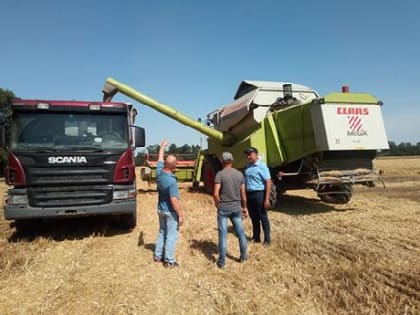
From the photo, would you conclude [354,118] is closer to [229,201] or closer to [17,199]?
[229,201]

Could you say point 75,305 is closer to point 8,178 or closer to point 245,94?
point 8,178

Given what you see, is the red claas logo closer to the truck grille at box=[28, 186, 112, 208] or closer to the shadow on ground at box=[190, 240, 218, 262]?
the shadow on ground at box=[190, 240, 218, 262]

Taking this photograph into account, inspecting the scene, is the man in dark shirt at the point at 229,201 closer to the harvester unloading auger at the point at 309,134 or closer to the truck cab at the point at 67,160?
the truck cab at the point at 67,160


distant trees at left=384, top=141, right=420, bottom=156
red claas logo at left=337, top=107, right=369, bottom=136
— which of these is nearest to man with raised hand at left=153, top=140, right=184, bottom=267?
red claas logo at left=337, top=107, right=369, bottom=136

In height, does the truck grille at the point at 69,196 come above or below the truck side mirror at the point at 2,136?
below

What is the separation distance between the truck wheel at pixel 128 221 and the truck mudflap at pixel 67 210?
20.6 inches

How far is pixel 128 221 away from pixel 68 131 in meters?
2.14

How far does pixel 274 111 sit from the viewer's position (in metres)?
9.78

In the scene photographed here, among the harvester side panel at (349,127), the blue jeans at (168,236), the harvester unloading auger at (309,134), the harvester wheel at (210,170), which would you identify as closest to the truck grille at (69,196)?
the blue jeans at (168,236)

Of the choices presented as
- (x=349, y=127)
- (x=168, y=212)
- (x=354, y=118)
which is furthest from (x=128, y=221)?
(x=354, y=118)

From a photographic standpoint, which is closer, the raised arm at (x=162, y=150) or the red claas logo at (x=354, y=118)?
the raised arm at (x=162, y=150)

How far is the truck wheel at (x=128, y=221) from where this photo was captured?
725 cm

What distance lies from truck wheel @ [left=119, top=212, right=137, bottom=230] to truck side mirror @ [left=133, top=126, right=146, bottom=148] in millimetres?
1401

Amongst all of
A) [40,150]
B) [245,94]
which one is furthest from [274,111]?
[40,150]
